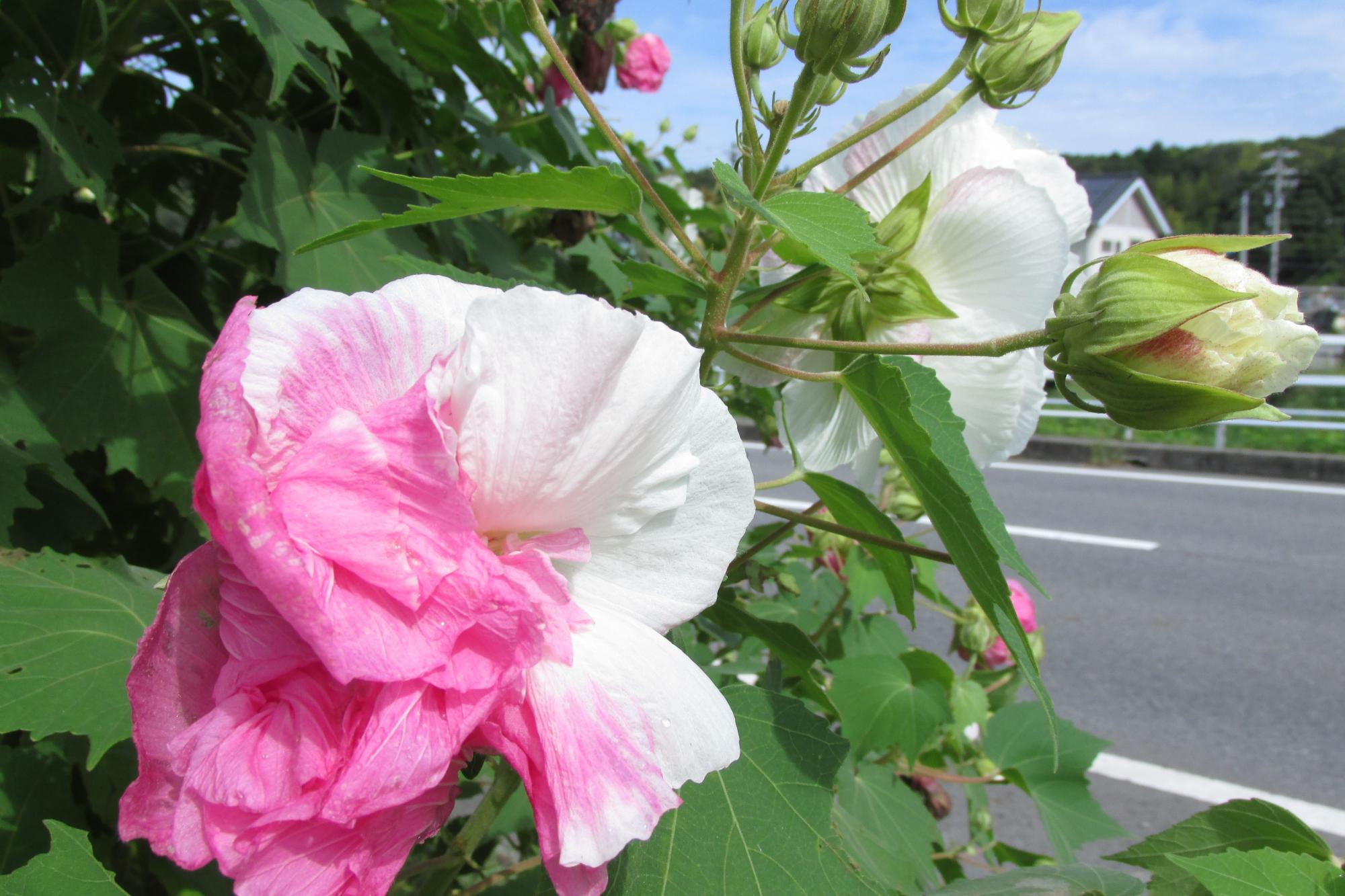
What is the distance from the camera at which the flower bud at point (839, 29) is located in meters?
0.62

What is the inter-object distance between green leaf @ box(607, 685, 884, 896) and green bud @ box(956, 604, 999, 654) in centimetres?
125

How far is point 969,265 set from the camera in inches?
30.6

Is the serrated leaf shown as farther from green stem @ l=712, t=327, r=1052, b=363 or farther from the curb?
the curb

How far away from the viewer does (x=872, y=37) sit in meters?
0.64

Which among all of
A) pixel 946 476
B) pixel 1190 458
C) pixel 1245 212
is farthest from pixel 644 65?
pixel 1245 212

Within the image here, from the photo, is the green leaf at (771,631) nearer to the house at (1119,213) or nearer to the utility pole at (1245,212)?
the house at (1119,213)

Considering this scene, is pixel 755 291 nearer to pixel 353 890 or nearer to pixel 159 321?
pixel 353 890

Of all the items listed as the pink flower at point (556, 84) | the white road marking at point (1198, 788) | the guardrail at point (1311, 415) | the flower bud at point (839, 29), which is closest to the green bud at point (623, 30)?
the pink flower at point (556, 84)

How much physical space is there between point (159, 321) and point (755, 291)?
76 cm

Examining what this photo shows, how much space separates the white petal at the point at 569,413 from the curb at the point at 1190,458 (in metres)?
9.11

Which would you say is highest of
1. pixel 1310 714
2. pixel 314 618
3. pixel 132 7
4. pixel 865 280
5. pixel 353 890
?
pixel 132 7

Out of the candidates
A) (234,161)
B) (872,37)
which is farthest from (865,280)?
(234,161)

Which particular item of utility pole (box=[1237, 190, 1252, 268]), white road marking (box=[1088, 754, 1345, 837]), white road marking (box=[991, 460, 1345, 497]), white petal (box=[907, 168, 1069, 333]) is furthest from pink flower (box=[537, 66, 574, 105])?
utility pole (box=[1237, 190, 1252, 268])

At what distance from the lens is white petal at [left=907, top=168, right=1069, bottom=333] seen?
0.73m
